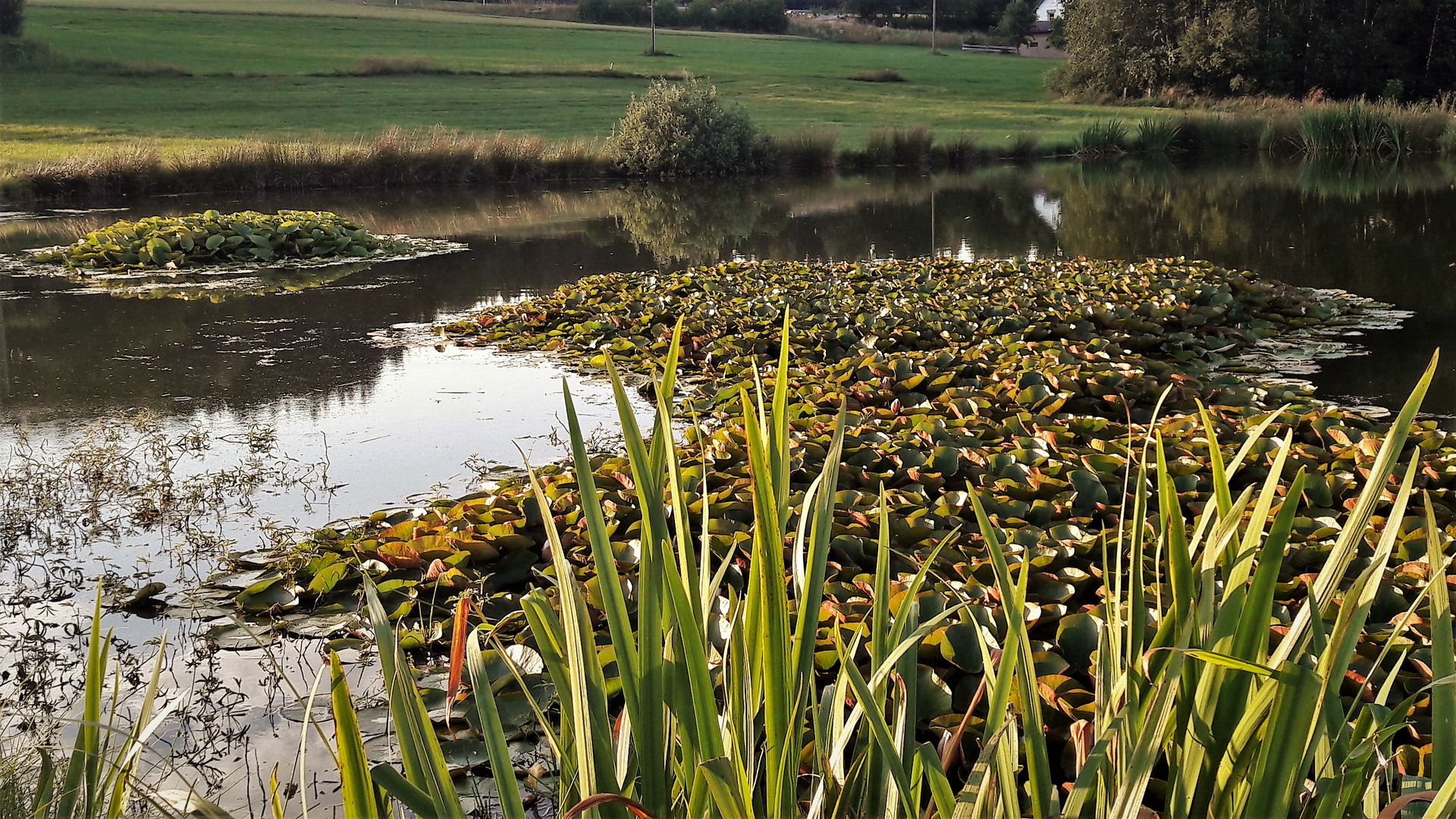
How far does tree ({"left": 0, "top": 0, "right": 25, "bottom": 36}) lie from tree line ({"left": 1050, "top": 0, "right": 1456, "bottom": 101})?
34842 millimetres

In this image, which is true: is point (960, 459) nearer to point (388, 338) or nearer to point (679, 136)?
point (388, 338)

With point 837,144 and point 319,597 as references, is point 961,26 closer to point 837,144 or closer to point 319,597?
point 837,144

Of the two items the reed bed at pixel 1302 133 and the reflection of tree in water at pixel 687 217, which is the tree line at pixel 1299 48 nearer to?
the reed bed at pixel 1302 133

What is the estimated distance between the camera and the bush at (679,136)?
67.5 ft

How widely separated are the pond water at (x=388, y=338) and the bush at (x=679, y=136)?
2.70 m

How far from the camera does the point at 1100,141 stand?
24.8 meters

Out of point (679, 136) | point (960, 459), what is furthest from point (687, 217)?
point (960, 459)

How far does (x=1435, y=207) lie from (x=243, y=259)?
1404 cm

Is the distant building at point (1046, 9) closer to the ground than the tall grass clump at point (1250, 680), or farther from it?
farther from it

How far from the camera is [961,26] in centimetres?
5747

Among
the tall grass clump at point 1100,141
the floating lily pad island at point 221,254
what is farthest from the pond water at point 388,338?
the tall grass clump at point 1100,141

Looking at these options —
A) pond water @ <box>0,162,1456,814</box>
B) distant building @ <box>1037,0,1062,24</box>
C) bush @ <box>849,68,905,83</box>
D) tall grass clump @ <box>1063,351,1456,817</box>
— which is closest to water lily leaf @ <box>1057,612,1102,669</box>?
tall grass clump @ <box>1063,351,1456,817</box>

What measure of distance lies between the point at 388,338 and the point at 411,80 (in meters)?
32.2

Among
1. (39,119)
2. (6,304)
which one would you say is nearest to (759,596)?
(6,304)
